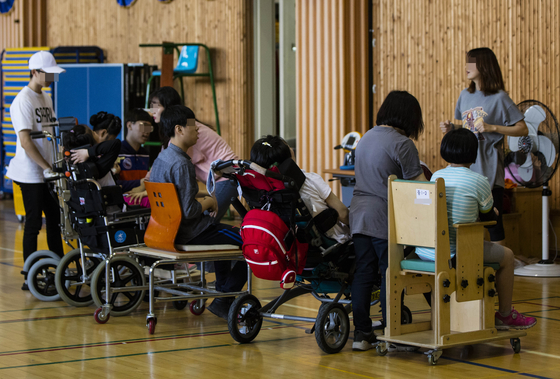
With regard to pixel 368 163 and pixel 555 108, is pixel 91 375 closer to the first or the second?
pixel 368 163

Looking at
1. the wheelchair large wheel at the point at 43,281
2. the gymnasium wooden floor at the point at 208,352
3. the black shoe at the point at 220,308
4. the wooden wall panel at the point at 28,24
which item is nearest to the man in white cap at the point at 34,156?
the wheelchair large wheel at the point at 43,281

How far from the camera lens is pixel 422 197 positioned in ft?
10.4

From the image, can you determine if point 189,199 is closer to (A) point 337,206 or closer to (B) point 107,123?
(A) point 337,206

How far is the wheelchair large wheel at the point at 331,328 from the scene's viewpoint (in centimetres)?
335

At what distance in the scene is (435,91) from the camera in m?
6.98

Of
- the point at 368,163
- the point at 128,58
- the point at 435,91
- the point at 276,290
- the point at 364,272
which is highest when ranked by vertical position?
the point at 128,58

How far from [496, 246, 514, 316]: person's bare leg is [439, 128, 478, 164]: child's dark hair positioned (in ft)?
1.55

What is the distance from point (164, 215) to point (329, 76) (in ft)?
14.1

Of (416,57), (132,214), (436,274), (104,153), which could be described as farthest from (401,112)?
(416,57)

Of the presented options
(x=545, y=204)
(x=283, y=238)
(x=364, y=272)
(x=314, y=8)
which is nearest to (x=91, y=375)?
(x=283, y=238)

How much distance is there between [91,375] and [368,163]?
152 centimetres

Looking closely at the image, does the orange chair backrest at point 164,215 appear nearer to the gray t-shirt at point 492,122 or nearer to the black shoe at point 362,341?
the black shoe at point 362,341

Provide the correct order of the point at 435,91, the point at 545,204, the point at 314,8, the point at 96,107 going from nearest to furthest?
the point at 545,204 < the point at 435,91 < the point at 314,8 < the point at 96,107

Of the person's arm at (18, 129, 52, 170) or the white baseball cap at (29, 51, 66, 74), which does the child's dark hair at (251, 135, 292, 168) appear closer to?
the person's arm at (18, 129, 52, 170)
